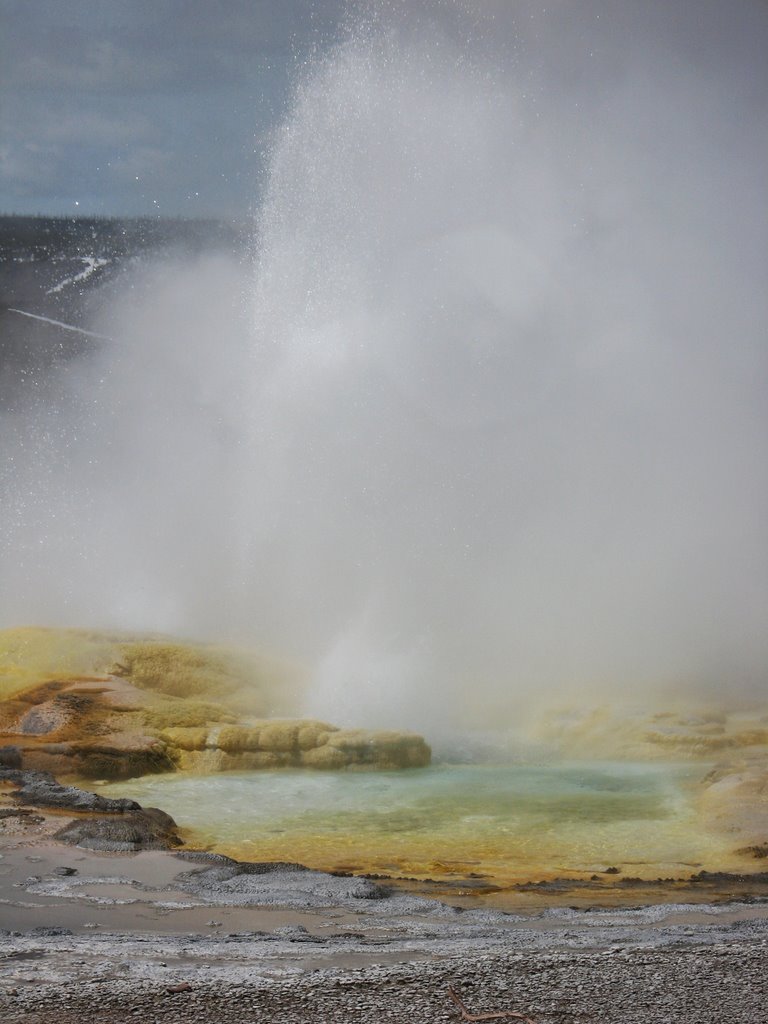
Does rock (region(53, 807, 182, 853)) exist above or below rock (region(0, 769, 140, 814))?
below

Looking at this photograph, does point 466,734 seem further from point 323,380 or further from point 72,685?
point 323,380

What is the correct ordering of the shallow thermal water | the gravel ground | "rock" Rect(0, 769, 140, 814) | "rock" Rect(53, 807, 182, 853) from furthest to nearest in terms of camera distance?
"rock" Rect(0, 769, 140, 814)
the shallow thermal water
"rock" Rect(53, 807, 182, 853)
the gravel ground

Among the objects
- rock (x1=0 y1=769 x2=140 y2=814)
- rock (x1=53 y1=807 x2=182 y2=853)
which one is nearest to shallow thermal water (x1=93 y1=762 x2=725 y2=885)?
rock (x1=53 y1=807 x2=182 y2=853)

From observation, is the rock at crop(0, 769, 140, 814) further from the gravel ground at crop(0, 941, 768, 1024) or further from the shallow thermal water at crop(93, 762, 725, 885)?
the gravel ground at crop(0, 941, 768, 1024)

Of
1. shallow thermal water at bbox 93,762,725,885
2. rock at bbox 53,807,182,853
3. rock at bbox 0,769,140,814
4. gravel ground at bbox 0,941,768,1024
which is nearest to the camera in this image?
gravel ground at bbox 0,941,768,1024

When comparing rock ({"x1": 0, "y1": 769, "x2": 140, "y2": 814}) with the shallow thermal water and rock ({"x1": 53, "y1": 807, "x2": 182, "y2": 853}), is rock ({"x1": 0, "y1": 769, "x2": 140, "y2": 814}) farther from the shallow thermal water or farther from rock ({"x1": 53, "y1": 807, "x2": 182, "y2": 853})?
the shallow thermal water

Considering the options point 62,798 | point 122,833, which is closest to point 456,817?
point 122,833

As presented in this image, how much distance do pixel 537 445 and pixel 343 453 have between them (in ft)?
8.35

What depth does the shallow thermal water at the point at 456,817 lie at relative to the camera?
491 centimetres

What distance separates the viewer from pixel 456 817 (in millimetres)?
5773

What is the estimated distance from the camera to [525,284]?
13.6 m

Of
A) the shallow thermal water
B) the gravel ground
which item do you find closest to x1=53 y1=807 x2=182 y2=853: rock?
the shallow thermal water

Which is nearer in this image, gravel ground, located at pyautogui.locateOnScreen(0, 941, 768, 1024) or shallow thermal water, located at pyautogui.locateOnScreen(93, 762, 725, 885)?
gravel ground, located at pyautogui.locateOnScreen(0, 941, 768, 1024)

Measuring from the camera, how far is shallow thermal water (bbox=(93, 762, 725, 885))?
16.1 ft
